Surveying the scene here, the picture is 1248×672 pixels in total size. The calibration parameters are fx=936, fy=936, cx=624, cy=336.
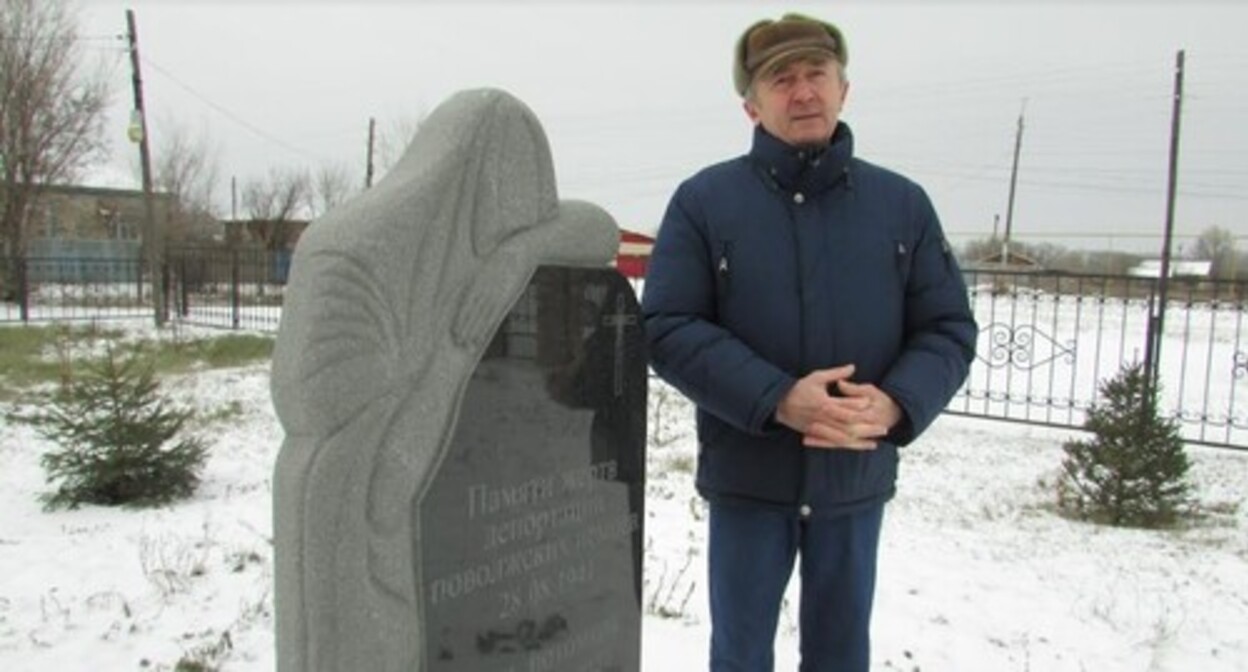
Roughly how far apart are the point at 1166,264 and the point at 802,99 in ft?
23.8

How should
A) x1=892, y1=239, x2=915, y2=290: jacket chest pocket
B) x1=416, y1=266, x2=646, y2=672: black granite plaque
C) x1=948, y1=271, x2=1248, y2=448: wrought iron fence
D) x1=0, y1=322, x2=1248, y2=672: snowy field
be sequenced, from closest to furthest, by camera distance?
x1=416, y1=266, x2=646, y2=672: black granite plaque < x1=892, y1=239, x2=915, y2=290: jacket chest pocket < x1=0, y1=322, x2=1248, y2=672: snowy field < x1=948, y1=271, x2=1248, y2=448: wrought iron fence

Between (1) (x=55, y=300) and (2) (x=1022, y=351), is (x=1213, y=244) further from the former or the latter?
(1) (x=55, y=300)

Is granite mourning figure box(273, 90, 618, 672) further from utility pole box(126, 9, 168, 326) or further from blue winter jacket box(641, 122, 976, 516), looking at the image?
utility pole box(126, 9, 168, 326)

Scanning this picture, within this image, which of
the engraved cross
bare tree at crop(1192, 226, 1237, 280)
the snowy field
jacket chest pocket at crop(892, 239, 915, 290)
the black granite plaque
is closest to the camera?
the black granite plaque

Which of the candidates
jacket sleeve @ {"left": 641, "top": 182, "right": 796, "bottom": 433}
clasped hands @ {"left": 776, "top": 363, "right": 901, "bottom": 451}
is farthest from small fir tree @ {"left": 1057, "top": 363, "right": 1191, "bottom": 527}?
jacket sleeve @ {"left": 641, "top": 182, "right": 796, "bottom": 433}

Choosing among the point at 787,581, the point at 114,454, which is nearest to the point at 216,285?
the point at 114,454

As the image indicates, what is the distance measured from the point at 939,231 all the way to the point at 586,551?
1192mm

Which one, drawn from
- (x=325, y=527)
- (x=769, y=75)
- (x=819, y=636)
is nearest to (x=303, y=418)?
(x=325, y=527)

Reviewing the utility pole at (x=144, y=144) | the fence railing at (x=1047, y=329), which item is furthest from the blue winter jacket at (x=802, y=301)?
the utility pole at (x=144, y=144)

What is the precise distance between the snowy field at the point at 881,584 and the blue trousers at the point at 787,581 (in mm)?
996

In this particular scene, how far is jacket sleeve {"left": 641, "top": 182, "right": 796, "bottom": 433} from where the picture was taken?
6.73ft

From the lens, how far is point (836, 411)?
200 cm

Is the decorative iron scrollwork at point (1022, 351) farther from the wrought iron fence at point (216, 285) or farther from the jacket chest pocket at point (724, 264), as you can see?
the wrought iron fence at point (216, 285)

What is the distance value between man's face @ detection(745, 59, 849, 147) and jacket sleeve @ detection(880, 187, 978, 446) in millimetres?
338
